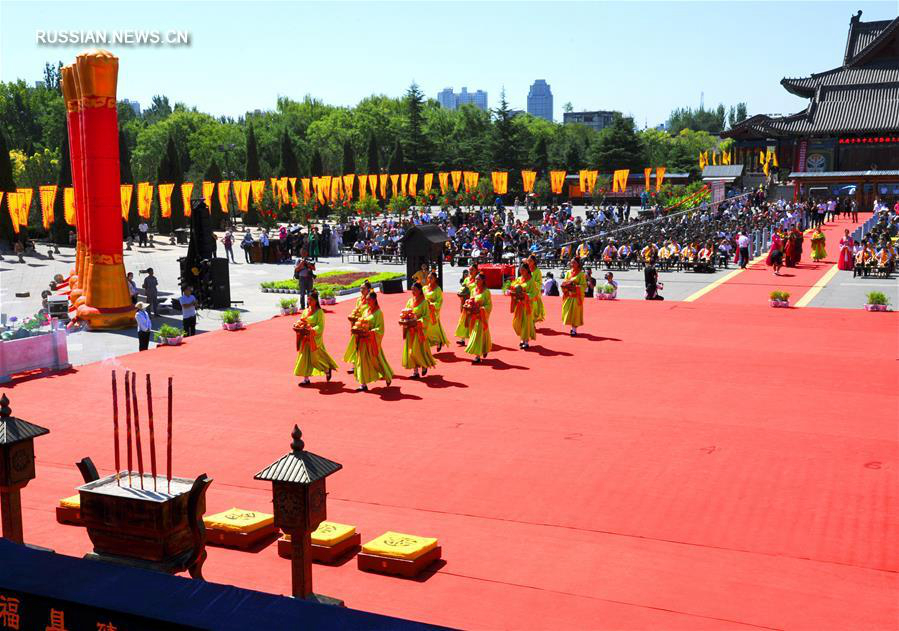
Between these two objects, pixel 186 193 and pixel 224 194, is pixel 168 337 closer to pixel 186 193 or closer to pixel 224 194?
pixel 186 193

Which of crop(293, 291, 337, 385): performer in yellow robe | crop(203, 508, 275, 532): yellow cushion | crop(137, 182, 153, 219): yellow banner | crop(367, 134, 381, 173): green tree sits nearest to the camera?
crop(203, 508, 275, 532): yellow cushion

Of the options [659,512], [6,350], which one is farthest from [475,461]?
[6,350]

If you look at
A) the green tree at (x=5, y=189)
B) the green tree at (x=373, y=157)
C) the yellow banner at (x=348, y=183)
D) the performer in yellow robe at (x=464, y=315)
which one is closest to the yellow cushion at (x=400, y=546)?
the performer in yellow robe at (x=464, y=315)

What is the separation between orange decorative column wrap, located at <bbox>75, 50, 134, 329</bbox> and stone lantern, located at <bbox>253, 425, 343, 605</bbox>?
17.4 m

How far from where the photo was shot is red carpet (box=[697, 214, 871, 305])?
26.8 metres

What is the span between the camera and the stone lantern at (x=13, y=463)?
8320mm

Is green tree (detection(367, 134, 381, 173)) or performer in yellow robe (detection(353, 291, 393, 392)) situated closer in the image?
performer in yellow robe (detection(353, 291, 393, 392))

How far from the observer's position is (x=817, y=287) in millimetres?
28516

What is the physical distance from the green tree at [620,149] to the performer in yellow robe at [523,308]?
5899cm

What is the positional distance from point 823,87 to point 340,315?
165 ft

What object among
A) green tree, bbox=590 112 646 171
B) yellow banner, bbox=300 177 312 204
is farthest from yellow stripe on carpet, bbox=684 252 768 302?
green tree, bbox=590 112 646 171

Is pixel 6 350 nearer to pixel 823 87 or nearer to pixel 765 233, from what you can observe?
pixel 765 233

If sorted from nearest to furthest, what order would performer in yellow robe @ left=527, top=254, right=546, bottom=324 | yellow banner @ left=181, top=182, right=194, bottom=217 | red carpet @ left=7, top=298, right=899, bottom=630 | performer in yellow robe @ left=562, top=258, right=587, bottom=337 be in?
red carpet @ left=7, top=298, right=899, bottom=630
performer in yellow robe @ left=527, top=254, right=546, bottom=324
performer in yellow robe @ left=562, top=258, right=587, bottom=337
yellow banner @ left=181, top=182, right=194, bottom=217

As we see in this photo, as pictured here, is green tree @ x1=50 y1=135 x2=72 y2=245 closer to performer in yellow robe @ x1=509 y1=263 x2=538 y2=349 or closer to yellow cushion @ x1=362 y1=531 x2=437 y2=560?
performer in yellow robe @ x1=509 y1=263 x2=538 y2=349
